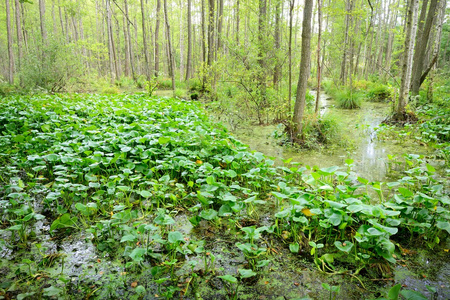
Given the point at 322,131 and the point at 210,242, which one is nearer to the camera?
the point at 210,242

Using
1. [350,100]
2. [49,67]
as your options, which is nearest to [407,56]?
[350,100]

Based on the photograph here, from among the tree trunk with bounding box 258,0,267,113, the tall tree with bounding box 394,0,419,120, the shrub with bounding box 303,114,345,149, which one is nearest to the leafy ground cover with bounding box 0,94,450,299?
the shrub with bounding box 303,114,345,149

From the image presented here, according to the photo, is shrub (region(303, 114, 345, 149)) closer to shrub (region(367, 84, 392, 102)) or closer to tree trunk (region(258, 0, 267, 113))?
tree trunk (region(258, 0, 267, 113))

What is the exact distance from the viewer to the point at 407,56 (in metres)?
6.53

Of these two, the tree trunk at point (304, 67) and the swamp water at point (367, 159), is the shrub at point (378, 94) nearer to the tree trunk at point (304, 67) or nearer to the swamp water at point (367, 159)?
the swamp water at point (367, 159)

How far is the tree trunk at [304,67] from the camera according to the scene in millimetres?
5027

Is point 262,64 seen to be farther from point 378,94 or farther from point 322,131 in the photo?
point 378,94

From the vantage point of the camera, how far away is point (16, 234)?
2.32 m

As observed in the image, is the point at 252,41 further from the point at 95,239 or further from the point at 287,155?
the point at 95,239

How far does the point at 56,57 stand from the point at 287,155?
11363 millimetres

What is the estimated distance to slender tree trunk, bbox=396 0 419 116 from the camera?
6.26 meters

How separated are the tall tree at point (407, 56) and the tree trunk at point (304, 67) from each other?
303 cm

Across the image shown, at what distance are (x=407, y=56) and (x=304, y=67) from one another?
129 inches

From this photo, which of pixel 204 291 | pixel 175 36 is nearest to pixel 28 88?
pixel 204 291
